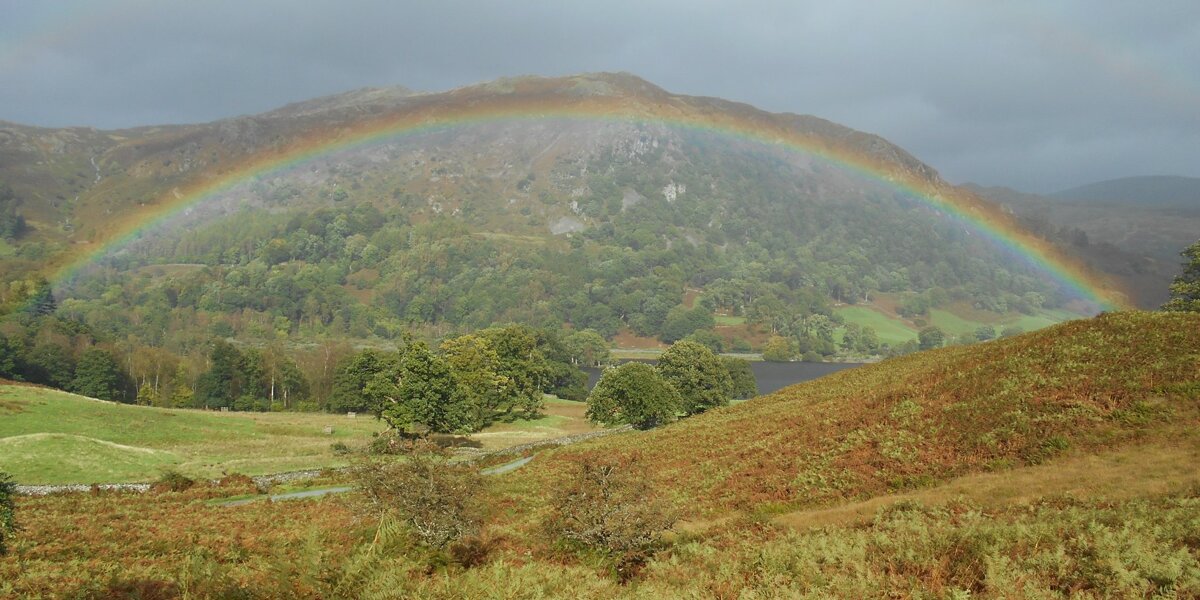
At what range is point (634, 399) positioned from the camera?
82.9m

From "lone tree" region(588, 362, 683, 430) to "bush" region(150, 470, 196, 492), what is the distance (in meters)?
46.5

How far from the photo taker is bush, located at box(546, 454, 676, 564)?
68.9ft

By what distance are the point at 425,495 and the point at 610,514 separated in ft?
20.2

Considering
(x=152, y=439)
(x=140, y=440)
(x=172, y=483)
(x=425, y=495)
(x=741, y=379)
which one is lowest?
(x=741, y=379)

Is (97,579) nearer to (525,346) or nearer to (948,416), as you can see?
(948,416)

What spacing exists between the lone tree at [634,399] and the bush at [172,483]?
152ft

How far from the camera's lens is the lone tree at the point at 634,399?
8266 centimetres

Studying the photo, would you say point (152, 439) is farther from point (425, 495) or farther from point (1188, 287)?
point (1188, 287)

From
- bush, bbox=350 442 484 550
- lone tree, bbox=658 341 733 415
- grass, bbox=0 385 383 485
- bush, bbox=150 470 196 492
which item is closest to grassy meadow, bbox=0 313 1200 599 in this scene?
bush, bbox=350 442 484 550

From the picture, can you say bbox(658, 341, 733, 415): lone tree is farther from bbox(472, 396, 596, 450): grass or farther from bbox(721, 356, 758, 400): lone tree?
bbox(721, 356, 758, 400): lone tree

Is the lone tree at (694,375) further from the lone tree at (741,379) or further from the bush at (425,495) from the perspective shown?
the bush at (425,495)

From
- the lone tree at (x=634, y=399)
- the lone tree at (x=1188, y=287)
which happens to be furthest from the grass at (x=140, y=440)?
the lone tree at (x=1188, y=287)

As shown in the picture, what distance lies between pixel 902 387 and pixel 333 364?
400ft

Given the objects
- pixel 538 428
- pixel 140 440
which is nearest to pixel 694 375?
pixel 538 428
